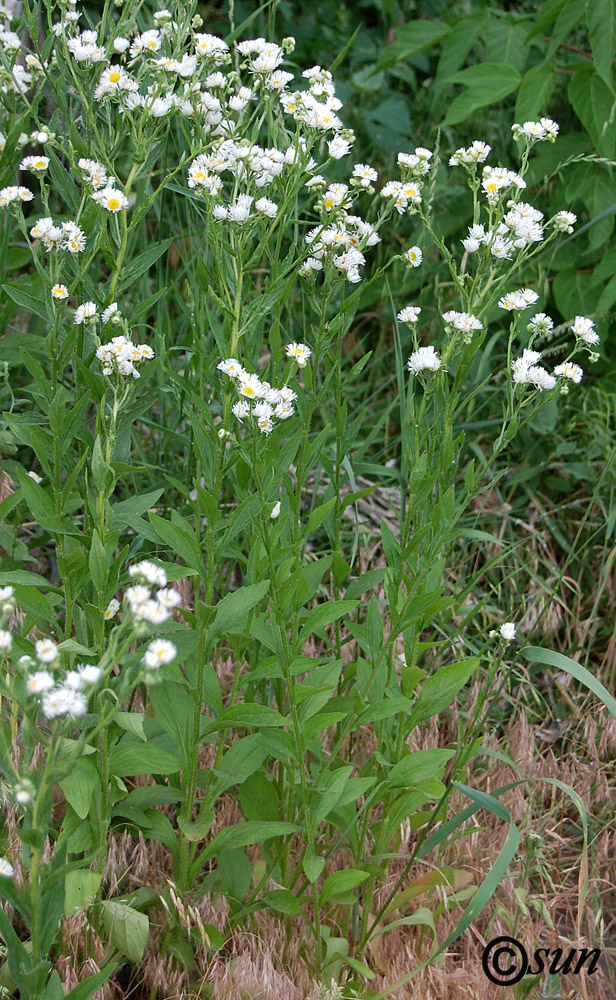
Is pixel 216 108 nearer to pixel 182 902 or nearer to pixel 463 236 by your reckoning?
pixel 182 902

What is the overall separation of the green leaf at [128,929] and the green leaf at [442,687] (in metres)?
0.48

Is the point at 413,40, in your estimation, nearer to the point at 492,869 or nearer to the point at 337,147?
the point at 337,147

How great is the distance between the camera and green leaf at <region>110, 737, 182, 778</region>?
4.31ft

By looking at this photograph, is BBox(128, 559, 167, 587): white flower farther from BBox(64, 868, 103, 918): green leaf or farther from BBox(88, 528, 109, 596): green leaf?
BBox(64, 868, 103, 918): green leaf

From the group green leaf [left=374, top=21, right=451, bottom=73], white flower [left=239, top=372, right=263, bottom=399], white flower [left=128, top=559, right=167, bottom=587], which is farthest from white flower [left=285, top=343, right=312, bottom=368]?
green leaf [left=374, top=21, right=451, bottom=73]

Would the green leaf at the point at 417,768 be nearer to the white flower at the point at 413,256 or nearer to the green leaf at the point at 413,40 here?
the white flower at the point at 413,256

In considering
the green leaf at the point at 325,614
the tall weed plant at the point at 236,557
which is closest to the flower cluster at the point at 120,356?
the tall weed plant at the point at 236,557

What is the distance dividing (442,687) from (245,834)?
Answer: 0.37 metres

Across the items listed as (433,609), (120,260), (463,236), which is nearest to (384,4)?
(463,236)

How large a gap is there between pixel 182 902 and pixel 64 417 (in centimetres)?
74

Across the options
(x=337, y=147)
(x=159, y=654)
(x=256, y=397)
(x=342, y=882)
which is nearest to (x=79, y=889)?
(x=342, y=882)

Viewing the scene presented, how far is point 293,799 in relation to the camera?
148cm

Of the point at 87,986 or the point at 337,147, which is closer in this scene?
the point at 87,986

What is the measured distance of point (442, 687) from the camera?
1459mm
